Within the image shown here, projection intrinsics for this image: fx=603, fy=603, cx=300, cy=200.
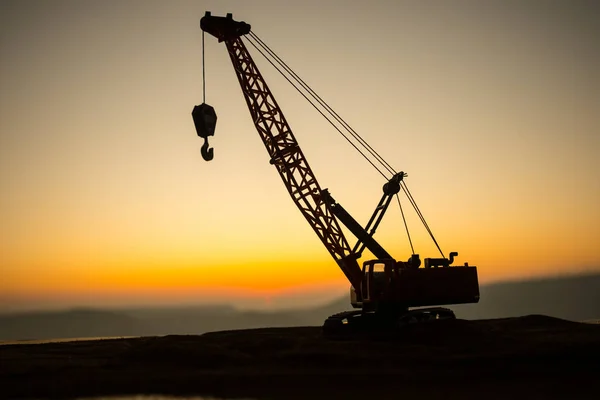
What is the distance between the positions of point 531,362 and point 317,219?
48.1 ft

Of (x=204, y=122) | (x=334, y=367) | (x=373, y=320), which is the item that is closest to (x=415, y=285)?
(x=373, y=320)

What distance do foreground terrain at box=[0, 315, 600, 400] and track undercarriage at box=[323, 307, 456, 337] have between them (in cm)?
82

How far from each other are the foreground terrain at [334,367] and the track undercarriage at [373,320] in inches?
32.5

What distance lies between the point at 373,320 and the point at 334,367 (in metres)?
10.2

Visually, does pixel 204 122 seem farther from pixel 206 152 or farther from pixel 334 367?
pixel 334 367

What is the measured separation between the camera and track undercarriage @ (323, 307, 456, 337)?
3153 centimetres

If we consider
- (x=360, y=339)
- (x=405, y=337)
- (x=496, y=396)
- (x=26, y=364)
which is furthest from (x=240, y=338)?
(x=496, y=396)

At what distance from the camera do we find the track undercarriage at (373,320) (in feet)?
103

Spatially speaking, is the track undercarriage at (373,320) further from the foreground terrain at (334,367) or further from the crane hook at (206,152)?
the crane hook at (206,152)

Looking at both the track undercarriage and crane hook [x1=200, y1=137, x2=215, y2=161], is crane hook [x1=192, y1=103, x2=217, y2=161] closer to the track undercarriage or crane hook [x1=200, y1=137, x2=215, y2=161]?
crane hook [x1=200, y1=137, x2=215, y2=161]

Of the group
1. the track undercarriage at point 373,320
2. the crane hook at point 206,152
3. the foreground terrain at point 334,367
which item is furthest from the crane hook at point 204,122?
the track undercarriage at point 373,320

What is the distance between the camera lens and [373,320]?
32.5 m

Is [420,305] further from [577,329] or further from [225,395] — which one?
[225,395]

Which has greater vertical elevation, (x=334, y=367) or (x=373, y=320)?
(x=373, y=320)
